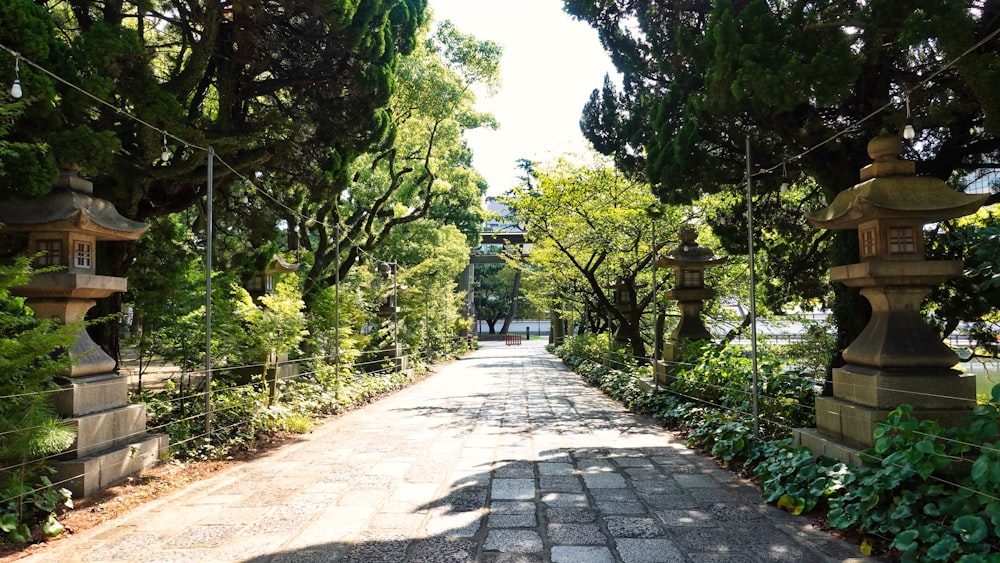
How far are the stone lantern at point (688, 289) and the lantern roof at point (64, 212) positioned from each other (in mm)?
7118

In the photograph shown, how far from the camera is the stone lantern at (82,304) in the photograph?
4.23 m

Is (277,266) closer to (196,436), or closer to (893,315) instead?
(196,436)

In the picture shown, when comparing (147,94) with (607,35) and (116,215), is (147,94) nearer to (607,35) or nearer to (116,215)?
(116,215)

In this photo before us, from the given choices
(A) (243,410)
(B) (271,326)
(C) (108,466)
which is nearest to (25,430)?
(C) (108,466)

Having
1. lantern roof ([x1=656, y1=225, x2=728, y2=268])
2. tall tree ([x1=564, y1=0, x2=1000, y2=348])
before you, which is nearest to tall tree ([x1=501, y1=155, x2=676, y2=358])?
lantern roof ([x1=656, y1=225, x2=728, y2=268])

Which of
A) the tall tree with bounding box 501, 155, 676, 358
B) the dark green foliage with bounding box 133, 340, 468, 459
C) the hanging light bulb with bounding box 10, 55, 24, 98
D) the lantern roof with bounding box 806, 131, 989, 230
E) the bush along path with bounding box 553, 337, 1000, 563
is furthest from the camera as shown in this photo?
the tall tree with bounding box 501, 155, 676, 358

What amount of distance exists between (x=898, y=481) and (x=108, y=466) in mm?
5145

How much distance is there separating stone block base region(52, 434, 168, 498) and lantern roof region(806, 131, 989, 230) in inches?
224

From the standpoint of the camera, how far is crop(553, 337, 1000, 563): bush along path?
8.84 feet

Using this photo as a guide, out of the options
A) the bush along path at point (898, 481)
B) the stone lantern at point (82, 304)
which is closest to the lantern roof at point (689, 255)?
the bush along path at point (898, 481)

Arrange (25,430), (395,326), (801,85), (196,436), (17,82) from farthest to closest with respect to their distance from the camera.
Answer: (395,326) < (196,436) < (801,85) < (17,82) < (25,430)

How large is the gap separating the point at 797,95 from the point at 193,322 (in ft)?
21.9

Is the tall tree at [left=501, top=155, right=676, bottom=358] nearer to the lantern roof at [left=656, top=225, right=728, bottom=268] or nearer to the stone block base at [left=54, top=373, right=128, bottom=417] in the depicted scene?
the lantern roof at [left=656, top=225, right=728, bottom=268]

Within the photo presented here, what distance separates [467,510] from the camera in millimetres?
3918
